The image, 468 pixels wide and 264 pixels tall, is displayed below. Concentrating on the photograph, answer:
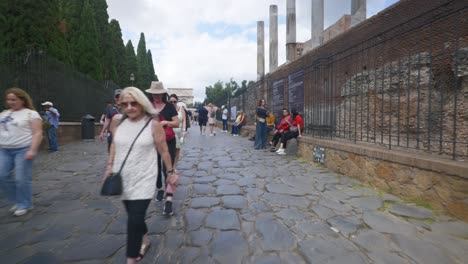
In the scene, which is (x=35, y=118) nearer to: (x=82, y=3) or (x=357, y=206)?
(x=357, y=206)

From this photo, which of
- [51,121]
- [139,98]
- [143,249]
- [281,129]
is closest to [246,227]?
[143,249]

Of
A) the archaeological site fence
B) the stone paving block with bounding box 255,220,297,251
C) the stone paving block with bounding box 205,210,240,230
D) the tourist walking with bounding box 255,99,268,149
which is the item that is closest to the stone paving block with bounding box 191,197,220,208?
the stone paving block with bounding box 205,210,240,230

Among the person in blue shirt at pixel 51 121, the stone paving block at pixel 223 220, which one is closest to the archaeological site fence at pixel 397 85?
the stone paving block at pixel 223 220

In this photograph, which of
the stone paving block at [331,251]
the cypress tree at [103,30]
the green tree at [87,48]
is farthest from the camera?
the cypress tree at [103,30]

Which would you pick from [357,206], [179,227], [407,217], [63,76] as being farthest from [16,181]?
[63,76]

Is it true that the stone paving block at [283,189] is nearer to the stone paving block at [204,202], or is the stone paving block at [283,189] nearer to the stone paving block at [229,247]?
the stone paving block at [204,202]

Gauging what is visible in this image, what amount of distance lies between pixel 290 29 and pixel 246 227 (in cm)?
1740

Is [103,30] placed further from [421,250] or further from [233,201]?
[421,250]

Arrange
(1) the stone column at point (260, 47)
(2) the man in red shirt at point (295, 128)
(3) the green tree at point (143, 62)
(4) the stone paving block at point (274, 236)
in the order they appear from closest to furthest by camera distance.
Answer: (4) the stone paving block at point (274, 236) → (2) the man in red shirt at point (295, 128) → (1) the stone column at point (260, 47) → (3) the green tree at point (143, 62)

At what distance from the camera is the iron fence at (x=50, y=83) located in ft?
28.4

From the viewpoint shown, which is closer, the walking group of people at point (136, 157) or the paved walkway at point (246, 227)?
the walking group of people at point (136, 157)

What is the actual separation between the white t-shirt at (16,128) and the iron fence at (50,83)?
19.7 feet

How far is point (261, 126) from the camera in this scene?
10.3m

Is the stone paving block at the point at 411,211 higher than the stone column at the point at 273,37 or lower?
lower
